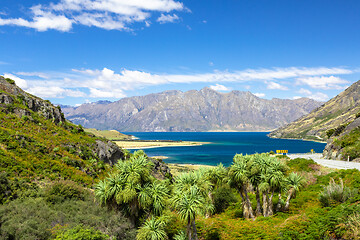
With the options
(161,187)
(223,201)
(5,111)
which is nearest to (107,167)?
(5,111)

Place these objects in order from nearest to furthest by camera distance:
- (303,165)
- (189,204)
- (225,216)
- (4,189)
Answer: (189,204), (4,189), (225,216), (303,165)

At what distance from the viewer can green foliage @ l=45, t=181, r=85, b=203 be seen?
25438mm

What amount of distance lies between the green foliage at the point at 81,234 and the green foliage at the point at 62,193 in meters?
7.46

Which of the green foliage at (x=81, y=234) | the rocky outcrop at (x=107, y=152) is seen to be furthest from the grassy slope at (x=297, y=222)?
the rocky outcrop at (x=107, y=152)

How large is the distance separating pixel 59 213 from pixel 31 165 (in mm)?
18872

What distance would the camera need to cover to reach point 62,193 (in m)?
26.3

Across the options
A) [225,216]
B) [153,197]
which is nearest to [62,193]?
[153,197]

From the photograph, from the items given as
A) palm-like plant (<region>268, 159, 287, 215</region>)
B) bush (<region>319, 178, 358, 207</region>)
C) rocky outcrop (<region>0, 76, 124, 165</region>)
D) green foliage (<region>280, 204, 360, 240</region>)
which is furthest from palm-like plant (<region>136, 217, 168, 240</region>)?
rocky outcrop (<region>0, 76, 124, 165</region>)

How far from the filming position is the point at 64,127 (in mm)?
61125

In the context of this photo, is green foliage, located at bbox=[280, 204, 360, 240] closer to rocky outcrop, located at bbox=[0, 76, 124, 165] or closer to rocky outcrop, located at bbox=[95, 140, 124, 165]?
rocky outcrop, located at bbox=[0, 76, 124, 165]

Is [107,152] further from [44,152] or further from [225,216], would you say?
[225,216]

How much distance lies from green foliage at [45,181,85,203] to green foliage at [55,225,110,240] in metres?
7.46

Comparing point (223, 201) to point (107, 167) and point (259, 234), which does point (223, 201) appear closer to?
point (259, 234)

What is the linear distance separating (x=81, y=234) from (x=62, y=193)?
31.9ft
